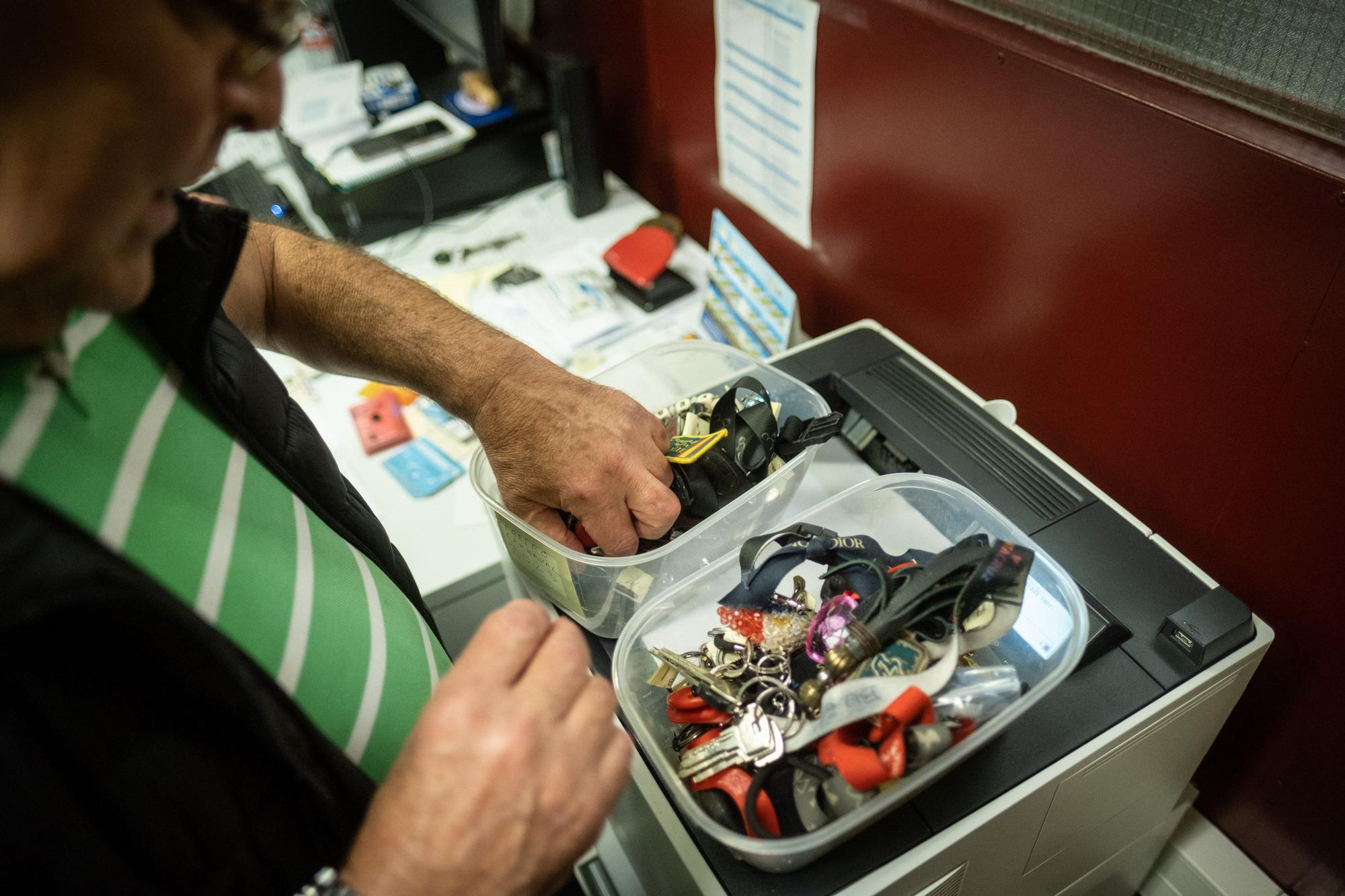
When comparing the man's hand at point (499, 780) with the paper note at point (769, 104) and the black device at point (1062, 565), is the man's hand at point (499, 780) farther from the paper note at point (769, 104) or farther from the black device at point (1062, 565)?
the paper note at point (769, 104)

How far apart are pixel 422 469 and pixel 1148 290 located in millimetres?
881

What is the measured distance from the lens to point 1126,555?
0.71 m

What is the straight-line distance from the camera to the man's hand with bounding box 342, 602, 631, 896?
0.44m

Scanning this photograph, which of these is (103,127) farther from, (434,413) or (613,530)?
(434,413)

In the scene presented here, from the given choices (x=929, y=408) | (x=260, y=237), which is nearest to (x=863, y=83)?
(x=929, y=408)

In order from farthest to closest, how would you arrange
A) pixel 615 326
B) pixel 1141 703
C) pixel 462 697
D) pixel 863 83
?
pixel 615 326, pixel 863 83, pixel 1141 703, pixel 462 697

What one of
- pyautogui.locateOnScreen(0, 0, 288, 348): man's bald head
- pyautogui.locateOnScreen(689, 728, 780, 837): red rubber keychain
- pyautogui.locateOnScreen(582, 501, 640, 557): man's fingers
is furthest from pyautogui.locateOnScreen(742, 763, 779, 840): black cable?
pyautogui.locateOnScreen(0, 0, 288, 348): man's bald head

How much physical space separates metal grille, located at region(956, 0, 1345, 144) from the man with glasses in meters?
0.64

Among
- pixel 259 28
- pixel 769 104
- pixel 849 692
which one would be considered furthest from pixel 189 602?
pixel 769 104

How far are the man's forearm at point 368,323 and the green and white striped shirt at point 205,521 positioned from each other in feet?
0.77

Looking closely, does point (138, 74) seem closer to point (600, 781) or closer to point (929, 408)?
point (600, 781)

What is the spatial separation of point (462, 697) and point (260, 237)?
1.98ft

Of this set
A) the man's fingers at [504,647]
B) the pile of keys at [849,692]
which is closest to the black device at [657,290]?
the pile of keys at [849,692]

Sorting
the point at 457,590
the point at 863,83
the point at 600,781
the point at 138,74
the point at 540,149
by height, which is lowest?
the point at 457,590
